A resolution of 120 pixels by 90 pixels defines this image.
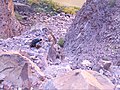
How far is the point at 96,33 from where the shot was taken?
11008mm

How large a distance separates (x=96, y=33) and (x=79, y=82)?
7.23 m

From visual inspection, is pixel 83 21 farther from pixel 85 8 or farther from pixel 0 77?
pixel 0 77

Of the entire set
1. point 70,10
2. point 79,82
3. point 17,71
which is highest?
point 79,82

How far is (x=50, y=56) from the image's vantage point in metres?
8.05

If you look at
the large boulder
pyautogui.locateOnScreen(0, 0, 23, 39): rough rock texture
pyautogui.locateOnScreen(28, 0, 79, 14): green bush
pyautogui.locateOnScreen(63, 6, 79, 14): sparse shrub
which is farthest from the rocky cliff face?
pyautogui.locateOnScreen(28, 0, 79, 14): green bush

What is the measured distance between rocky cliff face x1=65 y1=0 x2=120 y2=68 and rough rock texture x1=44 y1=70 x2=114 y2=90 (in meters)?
4.35

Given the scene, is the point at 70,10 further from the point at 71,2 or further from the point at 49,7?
the point at 71,2

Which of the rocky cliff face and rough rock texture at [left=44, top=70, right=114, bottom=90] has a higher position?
rough rock texture at [left=44, top=70, right=114, bottom=90]

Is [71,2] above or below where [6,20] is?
below

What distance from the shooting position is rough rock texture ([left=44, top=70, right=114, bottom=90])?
3.79 m

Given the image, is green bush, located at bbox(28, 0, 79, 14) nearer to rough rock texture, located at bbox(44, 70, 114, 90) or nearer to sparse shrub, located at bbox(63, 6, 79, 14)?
sparse shrub, located at bbox(63, 6, 79, 14)

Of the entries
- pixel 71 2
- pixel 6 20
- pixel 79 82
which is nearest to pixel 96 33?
pixel 6 20

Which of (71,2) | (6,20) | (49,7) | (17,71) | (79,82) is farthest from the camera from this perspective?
(71,2)

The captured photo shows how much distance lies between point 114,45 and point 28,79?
489cm
